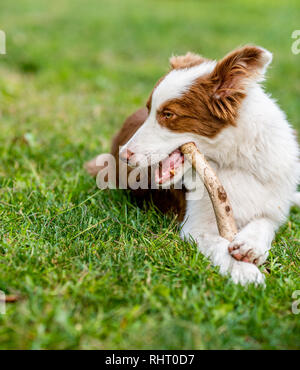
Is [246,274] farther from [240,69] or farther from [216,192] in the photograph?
[240,69]

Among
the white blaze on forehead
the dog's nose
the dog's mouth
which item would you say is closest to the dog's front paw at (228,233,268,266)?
the dog's mouth

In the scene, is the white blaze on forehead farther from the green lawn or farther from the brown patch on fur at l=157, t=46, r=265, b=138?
the green lawn

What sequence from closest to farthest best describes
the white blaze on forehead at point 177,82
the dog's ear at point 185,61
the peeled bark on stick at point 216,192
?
the peeled bark on stick at point 216,192
the white blaze on forehead at point 177,82
the dog's ear at point 185,61

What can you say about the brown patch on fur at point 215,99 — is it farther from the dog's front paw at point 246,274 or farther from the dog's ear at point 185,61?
the dog's front paw at point 246,274

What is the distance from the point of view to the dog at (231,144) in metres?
2.85

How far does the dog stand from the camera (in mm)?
2852

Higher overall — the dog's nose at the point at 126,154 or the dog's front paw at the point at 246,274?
the dog's nose at the point at 126,154

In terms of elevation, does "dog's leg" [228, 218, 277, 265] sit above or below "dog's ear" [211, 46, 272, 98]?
below

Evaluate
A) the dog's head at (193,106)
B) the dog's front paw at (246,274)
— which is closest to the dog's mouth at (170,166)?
the dog's head at (193,106)

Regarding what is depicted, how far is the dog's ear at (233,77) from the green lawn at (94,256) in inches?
35.8

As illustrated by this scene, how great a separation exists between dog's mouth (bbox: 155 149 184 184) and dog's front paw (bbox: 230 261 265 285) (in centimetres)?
74

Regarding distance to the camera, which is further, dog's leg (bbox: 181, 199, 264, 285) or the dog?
the dog

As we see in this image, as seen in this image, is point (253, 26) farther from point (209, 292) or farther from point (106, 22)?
point (209, 292)

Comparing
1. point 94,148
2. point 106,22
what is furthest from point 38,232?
point 106,22
